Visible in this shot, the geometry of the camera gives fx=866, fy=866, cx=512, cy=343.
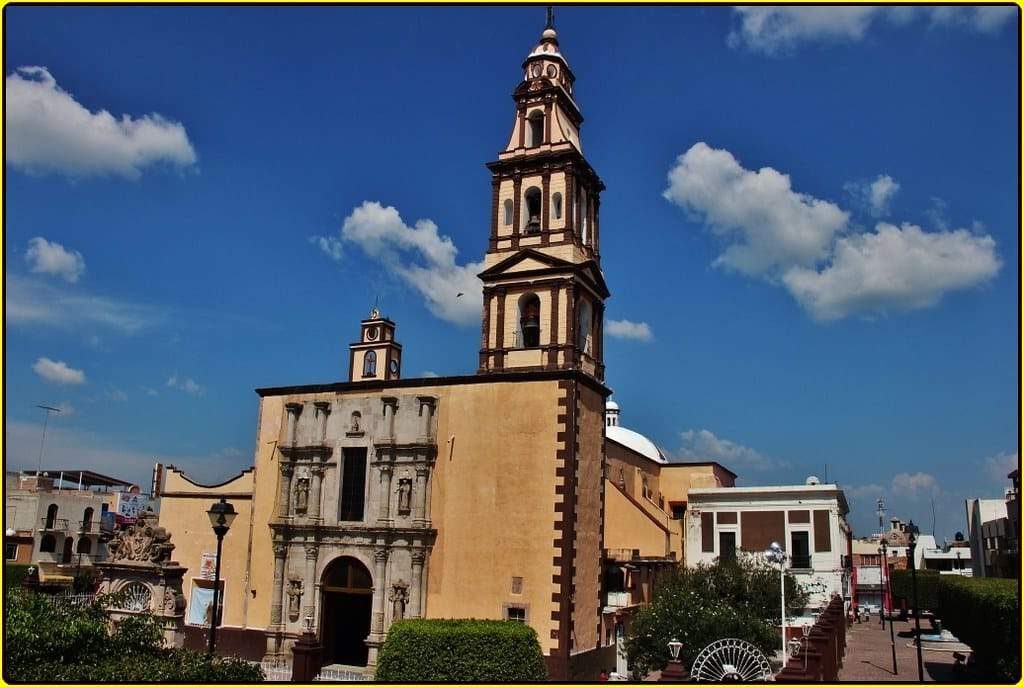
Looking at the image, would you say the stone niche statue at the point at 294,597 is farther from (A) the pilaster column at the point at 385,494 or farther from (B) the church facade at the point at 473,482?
(A) the pilaster column at the point at 385,494

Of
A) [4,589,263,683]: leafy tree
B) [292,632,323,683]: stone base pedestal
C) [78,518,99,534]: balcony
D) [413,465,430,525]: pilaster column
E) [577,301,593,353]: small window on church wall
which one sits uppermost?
[577,301,593,353]: small window on church wall

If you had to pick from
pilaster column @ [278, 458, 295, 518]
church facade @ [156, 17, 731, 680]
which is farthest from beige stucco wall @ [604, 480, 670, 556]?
pilaster column @ [278, 458, 295, 518]

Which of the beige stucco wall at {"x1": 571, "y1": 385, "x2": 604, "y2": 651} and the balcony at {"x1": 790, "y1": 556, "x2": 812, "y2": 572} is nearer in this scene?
the beige stucco wall at {"x1": 571, "y1": 385, "x2": 604, "y2": 651}

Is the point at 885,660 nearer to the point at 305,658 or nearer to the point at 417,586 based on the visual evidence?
the point at 417,586

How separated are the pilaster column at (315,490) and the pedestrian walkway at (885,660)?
1740 centimetres

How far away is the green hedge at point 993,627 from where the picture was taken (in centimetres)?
2108

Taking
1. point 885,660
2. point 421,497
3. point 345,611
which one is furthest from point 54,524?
point 885,660

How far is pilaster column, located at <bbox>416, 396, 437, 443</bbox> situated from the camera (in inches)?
1101

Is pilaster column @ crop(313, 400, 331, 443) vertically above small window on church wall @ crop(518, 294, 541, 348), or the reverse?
small window on church wall @ crop(518, 294, 541, 348)

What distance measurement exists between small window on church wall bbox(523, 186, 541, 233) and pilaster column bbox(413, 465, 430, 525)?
9.85 meters

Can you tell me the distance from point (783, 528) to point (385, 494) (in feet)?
69.1

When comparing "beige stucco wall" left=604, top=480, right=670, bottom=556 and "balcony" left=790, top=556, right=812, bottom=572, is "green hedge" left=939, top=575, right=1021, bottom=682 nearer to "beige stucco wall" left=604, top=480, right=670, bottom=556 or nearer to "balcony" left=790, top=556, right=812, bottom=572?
"balcony" left=790, top=556, right=812, bottom=572

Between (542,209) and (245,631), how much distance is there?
17811 mm

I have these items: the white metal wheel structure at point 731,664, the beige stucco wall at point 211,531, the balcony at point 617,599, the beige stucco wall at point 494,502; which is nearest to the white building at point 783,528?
the balcony at point 617,599
